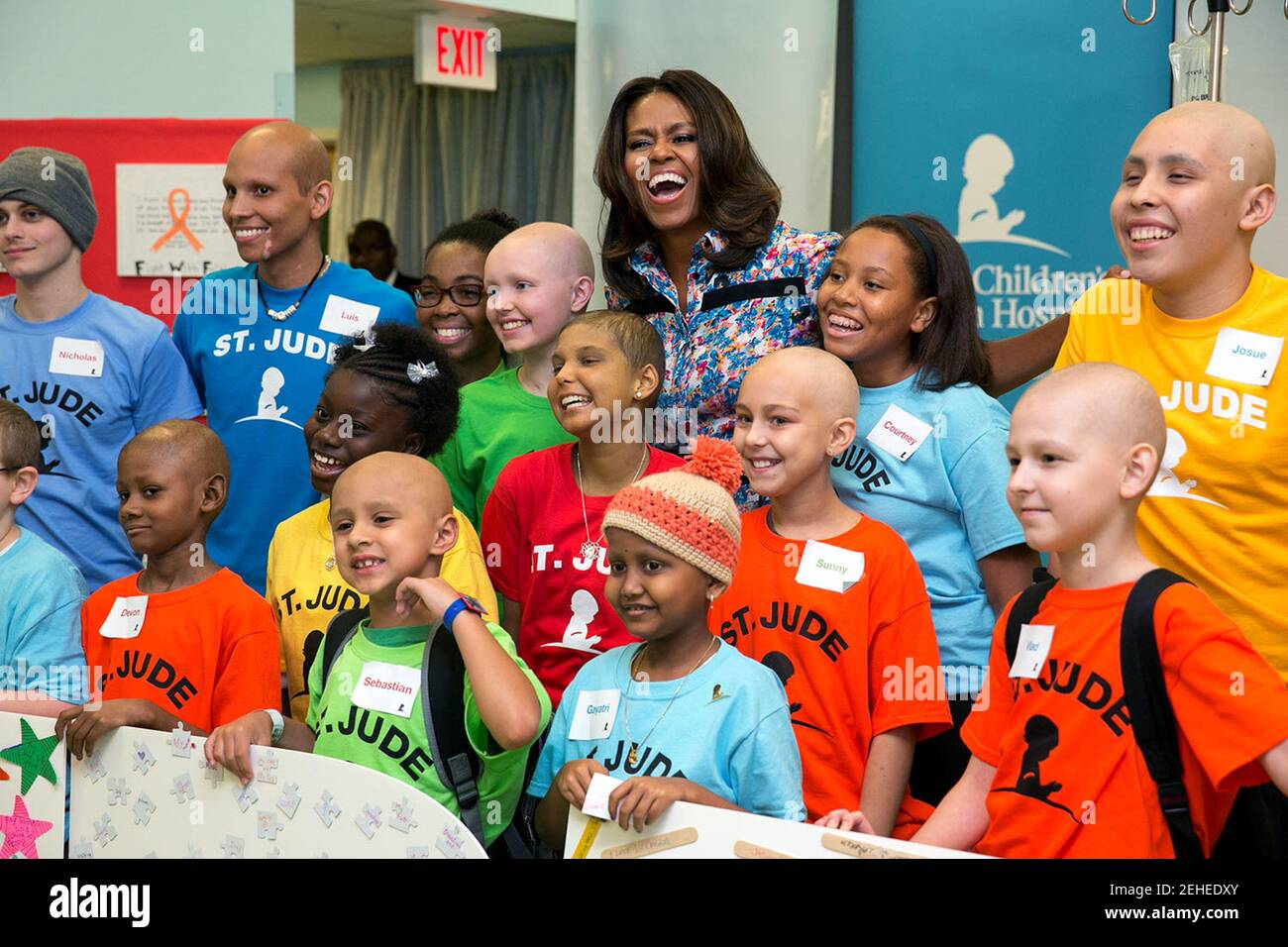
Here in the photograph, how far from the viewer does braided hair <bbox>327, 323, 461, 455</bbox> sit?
2.96m

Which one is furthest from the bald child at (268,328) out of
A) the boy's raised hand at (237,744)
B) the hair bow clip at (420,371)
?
the boy's raised hand at (237,744)

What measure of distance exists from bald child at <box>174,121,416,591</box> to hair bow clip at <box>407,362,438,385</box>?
30cm

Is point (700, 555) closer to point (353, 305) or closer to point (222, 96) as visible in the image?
point (353, 305)

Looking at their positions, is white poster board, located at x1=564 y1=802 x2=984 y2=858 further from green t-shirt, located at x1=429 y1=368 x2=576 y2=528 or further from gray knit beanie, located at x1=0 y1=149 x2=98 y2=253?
gray knit beanie, located at x1=0 y1=149 x2=98 y2=253

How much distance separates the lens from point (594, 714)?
2215mm

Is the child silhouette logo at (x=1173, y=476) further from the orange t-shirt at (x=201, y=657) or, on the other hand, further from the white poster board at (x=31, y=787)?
the white poster board at (x=31, y=787)

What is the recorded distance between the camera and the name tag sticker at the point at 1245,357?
2.29 metres

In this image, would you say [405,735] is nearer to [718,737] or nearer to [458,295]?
[718,737]

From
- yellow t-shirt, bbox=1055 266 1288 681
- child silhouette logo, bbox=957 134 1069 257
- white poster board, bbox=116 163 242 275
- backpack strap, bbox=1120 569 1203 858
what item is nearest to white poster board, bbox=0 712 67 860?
backpack strap, bbox=1120 569 1203 858

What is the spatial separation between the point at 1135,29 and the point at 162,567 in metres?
3.80

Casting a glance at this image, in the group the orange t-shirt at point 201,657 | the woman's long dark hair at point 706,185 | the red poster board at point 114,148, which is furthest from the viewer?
the red poster board at point 114,148

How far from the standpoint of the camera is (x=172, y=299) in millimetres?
5055

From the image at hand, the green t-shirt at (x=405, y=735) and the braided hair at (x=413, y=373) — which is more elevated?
the braided hair at (x=413, y=373)
